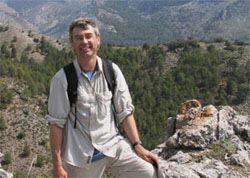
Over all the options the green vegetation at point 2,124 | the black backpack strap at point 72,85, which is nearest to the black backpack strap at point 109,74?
the black backpack strap at point 72,85

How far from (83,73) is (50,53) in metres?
125

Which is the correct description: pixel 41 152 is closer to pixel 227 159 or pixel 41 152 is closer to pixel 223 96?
pixel 223 96

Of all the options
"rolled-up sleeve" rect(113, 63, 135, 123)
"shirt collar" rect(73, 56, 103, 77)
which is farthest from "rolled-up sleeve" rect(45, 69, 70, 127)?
"rolled-up sleeve" rect(113, 63, 135, 123)

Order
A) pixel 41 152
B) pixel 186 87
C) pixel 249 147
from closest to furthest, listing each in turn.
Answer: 1. pixel 249 147
2. pixel 41 152
3. pixel 186 87

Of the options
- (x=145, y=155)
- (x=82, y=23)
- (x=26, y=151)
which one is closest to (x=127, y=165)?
(x=145, y=155)

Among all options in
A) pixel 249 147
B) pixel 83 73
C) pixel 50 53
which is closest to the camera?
pixel 83 73

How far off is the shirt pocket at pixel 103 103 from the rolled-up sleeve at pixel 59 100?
0.40 metres

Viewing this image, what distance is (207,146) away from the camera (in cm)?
771

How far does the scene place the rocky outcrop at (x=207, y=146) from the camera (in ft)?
22.1

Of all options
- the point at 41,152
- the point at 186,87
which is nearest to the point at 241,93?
the point at 186,87

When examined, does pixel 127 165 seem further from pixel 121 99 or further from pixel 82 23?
pixel 82 23

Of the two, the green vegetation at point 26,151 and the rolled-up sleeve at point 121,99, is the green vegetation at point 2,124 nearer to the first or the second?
the green vegetation at point 26,151

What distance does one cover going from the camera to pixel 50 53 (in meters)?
128

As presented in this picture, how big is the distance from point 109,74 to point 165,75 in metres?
102
